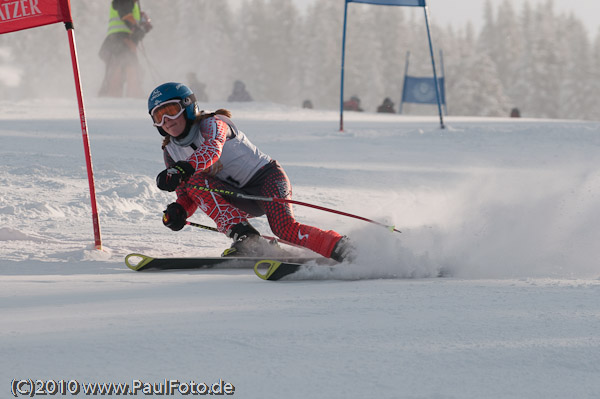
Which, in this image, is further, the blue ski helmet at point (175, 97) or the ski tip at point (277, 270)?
the blue ski helmet at point (175, 97)

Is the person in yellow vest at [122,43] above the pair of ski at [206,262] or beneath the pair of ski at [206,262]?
above

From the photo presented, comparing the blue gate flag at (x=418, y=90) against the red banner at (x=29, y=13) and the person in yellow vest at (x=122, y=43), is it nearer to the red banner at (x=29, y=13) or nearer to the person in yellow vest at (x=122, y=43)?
the person in yellow vest at (x=122, y=43)

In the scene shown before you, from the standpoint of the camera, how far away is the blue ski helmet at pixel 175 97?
3.87 m

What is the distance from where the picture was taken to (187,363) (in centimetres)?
183

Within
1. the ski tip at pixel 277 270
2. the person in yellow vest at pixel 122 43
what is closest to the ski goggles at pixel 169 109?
the ski tip at pixel 277 270

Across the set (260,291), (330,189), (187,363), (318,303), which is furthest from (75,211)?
(187,363)

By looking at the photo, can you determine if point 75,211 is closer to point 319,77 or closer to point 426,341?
point 426,341

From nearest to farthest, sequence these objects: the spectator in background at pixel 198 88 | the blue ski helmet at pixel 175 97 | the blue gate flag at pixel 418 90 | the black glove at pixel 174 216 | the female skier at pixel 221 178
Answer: the female skier at pixel 221 178
the blue ski helmet at pixel 175 97
the black glove at pixel 174 216
the blue gate flag at pixel 418 90
the spectator in background at pixel 198 88

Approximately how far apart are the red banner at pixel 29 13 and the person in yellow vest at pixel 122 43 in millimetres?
12609

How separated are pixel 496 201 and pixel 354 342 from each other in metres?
2.86

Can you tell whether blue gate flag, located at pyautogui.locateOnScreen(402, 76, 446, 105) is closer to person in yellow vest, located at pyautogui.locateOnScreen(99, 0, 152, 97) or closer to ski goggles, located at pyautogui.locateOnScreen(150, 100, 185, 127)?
person in yellow vest, located at pyautogui.locateOnScreen(99, 0, 152, 97)

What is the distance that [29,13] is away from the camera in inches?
173

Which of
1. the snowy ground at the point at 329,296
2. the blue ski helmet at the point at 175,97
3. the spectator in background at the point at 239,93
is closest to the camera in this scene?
the snowy ground at the point at 329,296

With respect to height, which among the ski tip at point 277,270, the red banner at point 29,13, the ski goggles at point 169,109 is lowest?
the ski tip at point 277,270
